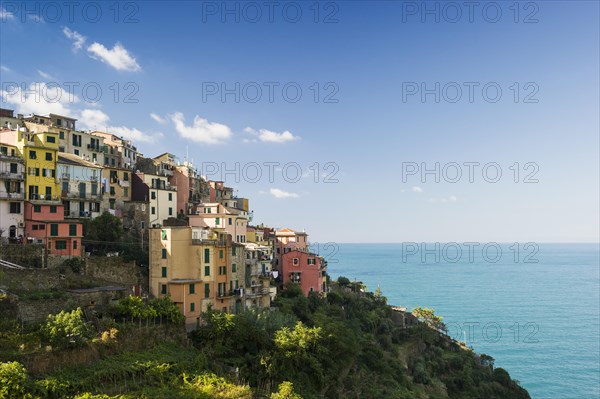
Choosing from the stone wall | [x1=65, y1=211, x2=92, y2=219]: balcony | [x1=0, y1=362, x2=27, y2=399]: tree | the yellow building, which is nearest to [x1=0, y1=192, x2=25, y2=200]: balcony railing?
the yellow building

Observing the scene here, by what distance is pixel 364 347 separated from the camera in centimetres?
4575

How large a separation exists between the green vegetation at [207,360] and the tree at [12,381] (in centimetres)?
4

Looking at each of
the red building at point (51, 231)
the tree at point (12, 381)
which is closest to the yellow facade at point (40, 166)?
the red building at point (51, 231)

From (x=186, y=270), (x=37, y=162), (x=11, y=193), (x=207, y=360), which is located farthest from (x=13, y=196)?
(x=207, y=360)

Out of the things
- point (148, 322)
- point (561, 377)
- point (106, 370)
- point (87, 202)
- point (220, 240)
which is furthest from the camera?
point (561, 377)

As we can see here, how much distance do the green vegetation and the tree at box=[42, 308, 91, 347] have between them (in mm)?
48

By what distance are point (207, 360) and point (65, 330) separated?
856cm

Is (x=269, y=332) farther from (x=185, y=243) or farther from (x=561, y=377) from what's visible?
(x=561, y=377)

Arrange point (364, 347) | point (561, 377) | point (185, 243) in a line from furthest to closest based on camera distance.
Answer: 1. point (561, 377)
2. point (364, 347)
3. point (185, 243)

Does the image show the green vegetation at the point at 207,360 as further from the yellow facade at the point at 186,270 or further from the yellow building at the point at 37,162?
the yellow building at the point at 37,162

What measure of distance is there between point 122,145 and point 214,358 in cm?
3260

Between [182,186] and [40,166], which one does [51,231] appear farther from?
[182,186]

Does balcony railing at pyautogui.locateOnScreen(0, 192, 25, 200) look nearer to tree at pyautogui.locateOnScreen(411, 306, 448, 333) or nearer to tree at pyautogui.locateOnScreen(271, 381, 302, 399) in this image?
tree at pyautogui.locateOnScreen(271, 381, 302, 399)

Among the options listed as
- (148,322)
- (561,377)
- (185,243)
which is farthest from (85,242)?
(561,377)
